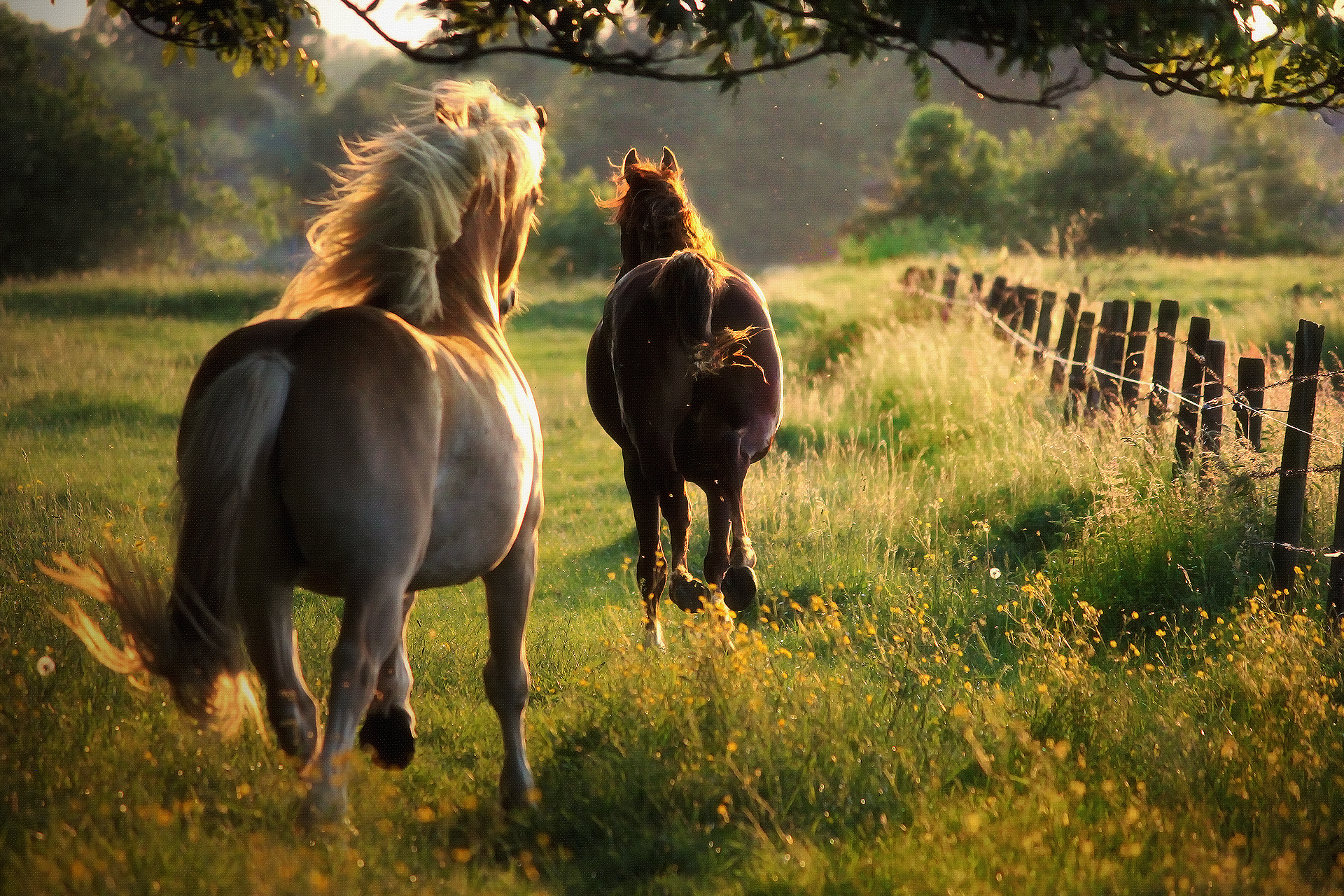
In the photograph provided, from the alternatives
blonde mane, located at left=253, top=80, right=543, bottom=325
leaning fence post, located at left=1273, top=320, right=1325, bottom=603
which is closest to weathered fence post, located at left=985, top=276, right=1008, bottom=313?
leaning fence post, located at left=1273, top=320, right=1325, bottom=603

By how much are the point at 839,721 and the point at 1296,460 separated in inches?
110

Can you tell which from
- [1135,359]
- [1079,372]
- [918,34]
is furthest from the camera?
[1079,372]

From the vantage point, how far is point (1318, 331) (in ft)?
17.2

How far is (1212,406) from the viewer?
5816 mm

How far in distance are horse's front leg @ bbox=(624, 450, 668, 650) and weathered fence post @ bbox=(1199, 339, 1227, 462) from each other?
2.84 metres

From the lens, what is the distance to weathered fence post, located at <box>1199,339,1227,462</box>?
235 inches

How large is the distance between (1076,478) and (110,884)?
5809mm

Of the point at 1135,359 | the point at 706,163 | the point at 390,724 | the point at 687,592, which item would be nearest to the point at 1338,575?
the point at 687,592

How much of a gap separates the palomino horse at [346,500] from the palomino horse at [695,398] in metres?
1.52

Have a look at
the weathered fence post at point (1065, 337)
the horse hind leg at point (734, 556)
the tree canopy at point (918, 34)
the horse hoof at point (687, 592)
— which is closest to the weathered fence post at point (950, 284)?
the weathered fence post at point (1065, 337)

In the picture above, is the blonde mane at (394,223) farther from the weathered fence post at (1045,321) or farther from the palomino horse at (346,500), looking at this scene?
the weathered fence post at (1045,321)

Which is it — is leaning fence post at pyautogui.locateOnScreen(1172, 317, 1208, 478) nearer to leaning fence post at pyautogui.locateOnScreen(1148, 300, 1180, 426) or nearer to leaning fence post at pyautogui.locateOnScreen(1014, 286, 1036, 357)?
leaning fence post at pyautogui.locateOnScreen(1148, 300, 1180, 426)

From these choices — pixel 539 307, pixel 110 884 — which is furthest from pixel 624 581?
pixel 539 307

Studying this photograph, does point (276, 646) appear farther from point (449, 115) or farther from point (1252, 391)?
point (1252, 391)
